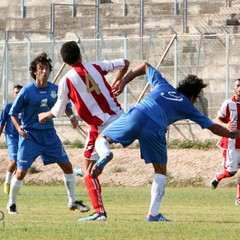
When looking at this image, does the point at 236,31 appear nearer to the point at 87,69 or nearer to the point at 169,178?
the point at 169,178

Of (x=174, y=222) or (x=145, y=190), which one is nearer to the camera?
(x=174, y=222)

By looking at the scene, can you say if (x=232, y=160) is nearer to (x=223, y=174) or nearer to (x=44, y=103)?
(x=223, y=174)

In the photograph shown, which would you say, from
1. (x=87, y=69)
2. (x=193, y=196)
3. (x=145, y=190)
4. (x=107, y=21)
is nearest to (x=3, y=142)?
(x=107, y=21)

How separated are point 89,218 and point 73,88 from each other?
1758mm

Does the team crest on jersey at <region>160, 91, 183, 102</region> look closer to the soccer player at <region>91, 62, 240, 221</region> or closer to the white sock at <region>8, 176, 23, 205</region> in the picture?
the soccer player at <region>91, 62, 240, 221</region>

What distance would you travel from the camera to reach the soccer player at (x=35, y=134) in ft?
63.1

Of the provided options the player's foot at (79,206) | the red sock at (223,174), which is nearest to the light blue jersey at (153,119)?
the player's foot at (79,206)

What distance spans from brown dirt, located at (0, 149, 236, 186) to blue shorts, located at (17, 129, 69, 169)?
36.4 ft

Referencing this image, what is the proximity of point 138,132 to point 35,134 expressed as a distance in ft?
12.4

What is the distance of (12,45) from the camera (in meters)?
38.2

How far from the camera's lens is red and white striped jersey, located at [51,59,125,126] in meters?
16.7

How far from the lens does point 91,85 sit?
16750 mm

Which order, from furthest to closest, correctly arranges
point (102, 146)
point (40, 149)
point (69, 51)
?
point (40, 149) → point (69, 51) → point (102, 146)

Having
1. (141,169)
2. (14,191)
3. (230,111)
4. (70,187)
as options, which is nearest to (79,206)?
(70,187)
